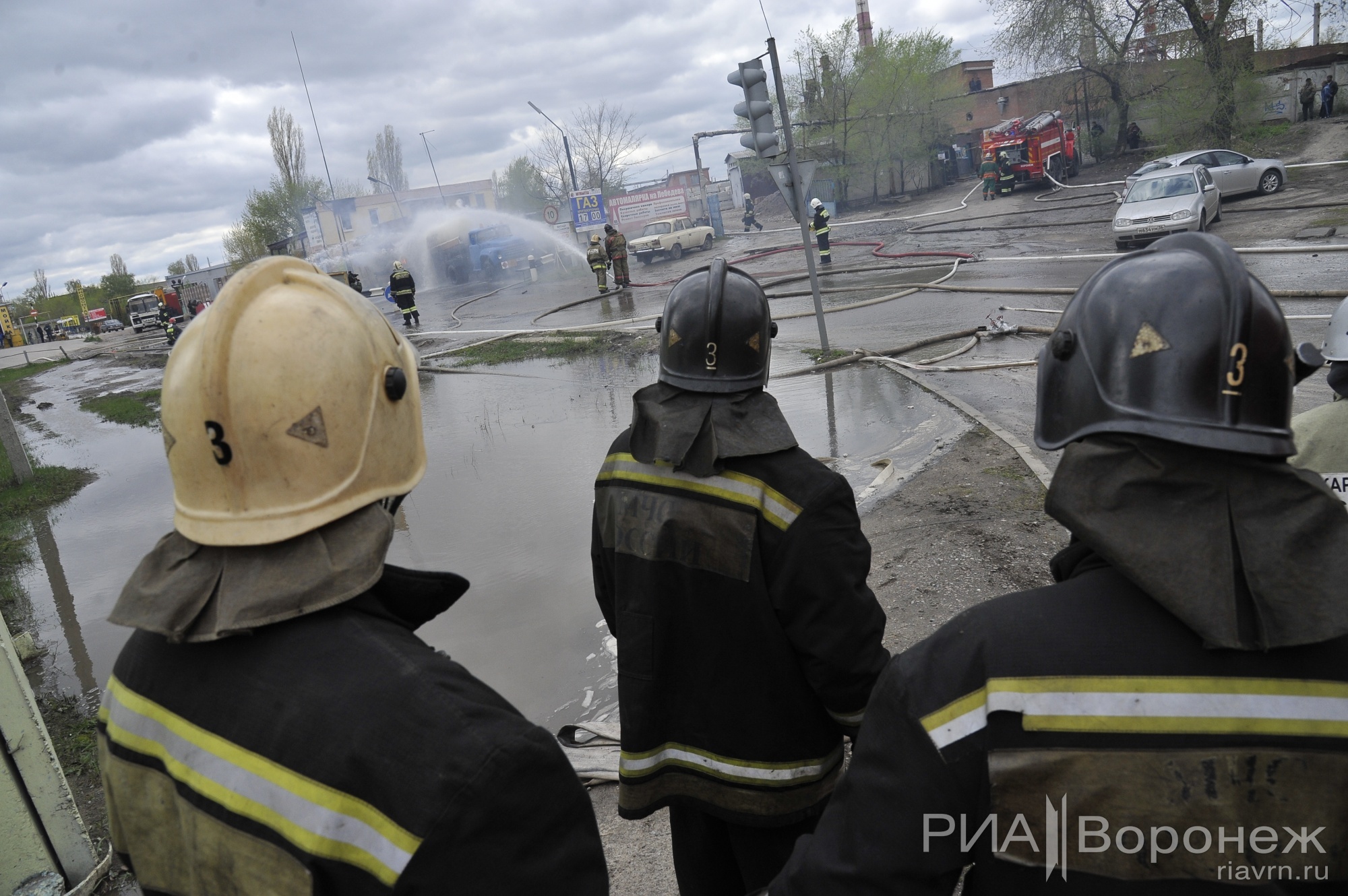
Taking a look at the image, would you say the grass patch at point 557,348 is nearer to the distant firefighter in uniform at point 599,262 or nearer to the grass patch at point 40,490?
the distant firefighter in uniform at point 599,262

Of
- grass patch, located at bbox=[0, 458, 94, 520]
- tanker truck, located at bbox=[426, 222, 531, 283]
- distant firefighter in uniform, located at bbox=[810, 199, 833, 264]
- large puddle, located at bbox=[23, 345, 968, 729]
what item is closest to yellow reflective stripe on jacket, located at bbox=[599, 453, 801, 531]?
large puddle, located at bbox=[23, 345, 968, 729]

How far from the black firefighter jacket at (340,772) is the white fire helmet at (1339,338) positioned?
10.0 ft

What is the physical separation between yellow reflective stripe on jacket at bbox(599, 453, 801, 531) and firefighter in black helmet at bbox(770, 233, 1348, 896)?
826 mm

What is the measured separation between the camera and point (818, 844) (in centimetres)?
132

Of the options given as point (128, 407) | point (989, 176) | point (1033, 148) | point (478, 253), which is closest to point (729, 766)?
point (128, 407)

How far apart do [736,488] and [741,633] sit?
38 centimetres

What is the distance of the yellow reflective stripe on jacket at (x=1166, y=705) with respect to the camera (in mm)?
1103

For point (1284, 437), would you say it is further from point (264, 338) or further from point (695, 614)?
point (264, 338)

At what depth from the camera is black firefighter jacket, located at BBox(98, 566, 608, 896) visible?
1.13m

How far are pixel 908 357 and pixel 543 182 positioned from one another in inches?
2742

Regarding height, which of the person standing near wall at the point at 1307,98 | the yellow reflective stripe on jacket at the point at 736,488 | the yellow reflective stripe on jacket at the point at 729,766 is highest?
the person standing near wall at the point at 1307,98

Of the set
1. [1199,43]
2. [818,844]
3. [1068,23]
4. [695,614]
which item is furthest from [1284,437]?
[1068,23]

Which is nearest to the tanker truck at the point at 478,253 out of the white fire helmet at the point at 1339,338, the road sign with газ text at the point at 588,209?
the road sign with газ text at the point at 588,209

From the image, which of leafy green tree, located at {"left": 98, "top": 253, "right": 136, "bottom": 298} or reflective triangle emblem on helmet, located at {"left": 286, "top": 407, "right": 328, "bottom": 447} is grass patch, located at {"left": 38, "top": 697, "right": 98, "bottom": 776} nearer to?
reflective triangle emblem on helmet, located at {"left": 286, "top": 407, "right": 328, "bottom": 447}
